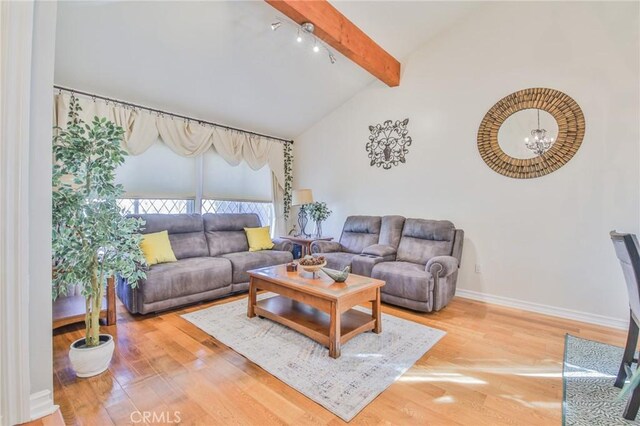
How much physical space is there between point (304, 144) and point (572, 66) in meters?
3.66

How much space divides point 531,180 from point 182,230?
3986mm

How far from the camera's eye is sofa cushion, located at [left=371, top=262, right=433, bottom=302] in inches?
115

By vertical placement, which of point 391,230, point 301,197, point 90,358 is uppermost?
point 301,197

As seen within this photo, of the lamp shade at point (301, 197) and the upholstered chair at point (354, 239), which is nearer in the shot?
the upholstered chair at point (354, 239)

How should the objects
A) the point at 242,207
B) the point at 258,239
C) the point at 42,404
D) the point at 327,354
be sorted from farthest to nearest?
the point at 242,207
the point at 258,239
the point at 327,354
the point at 42,404

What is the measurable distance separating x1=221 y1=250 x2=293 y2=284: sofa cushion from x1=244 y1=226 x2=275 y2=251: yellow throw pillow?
0.13 meters

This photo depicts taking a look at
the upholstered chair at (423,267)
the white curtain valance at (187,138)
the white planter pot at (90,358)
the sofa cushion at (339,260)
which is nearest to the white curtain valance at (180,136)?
the white curtain valance at (187,138)

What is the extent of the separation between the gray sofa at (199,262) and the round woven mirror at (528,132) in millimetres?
2818

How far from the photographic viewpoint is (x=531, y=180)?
125 inches

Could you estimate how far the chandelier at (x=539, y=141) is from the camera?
309 cm

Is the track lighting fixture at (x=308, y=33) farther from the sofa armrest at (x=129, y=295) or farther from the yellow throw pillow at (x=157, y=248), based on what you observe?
the sofa armrest at (x=129, y=295)

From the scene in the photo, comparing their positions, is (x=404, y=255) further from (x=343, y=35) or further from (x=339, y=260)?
(x=343, y=35)

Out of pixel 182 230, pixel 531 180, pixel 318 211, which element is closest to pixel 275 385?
pixel 182 230

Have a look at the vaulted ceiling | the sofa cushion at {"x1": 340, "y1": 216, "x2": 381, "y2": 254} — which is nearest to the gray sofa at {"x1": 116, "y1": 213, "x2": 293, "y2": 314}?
the sofa cushion at {"x1": 340, "y1": 216, "x2": 381, "y2": 254}
